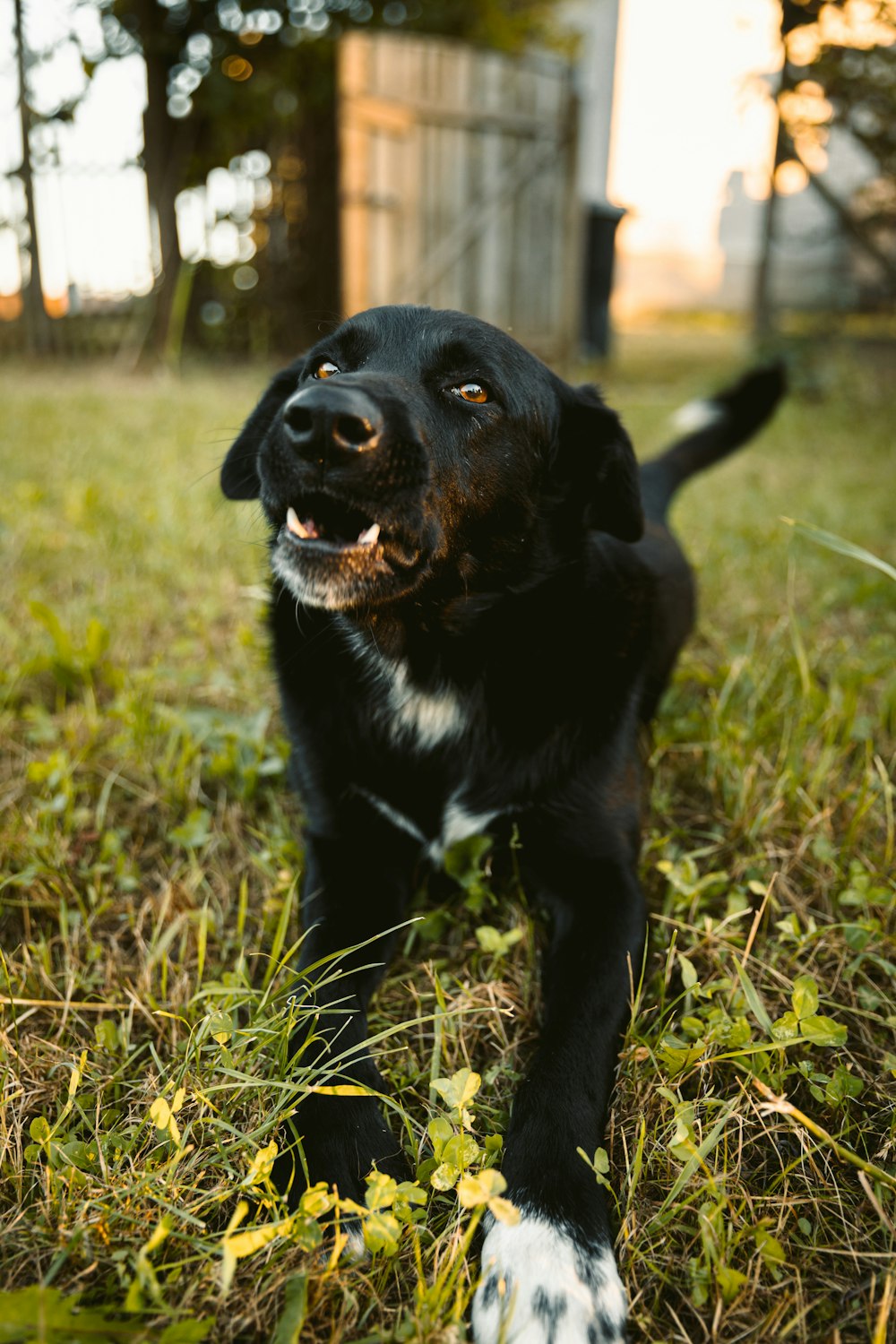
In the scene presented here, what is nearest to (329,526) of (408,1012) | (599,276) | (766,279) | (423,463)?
(423,463)

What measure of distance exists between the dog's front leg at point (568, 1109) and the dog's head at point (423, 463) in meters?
0.59

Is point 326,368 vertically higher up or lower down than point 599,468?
higher up

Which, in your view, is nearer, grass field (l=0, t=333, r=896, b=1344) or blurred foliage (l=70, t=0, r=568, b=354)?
grass field (l=0, t=333, r=896, b=1344)

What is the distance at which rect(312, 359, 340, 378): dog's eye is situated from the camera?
1890mm

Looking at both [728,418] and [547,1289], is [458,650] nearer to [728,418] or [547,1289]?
[547,1289]

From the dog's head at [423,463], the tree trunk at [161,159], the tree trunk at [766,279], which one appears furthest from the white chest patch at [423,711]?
the tree trunk at [161,159]

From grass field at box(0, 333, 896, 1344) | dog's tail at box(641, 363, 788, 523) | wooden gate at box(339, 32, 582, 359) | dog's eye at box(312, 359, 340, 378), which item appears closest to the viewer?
grass field at box(0, 333, 896, 1344)

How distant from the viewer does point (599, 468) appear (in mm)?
2033

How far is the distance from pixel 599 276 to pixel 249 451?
10.8 metres

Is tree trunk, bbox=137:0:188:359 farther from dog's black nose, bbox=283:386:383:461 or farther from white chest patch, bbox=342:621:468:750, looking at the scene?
dog's black nose, bbox=283:386:383:461

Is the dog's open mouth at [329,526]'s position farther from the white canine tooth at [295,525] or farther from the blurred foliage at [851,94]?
the blurred foliage at [851,94]

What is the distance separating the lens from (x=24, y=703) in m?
2.47

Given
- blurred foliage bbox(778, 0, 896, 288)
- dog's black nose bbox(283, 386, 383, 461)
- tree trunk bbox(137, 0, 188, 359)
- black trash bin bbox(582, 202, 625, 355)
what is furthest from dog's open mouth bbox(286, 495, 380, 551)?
black trash bin bbox(582, 202, 625, 355)

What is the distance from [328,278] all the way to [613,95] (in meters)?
9.69
